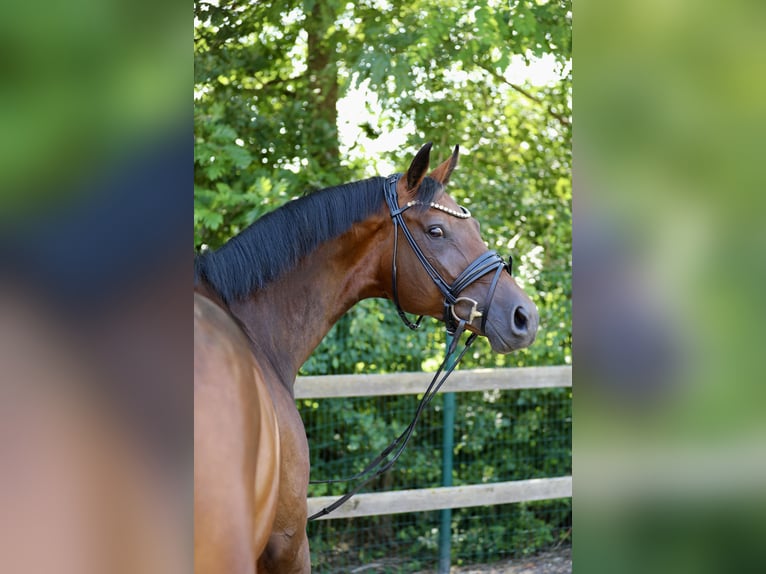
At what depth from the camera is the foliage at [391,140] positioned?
5.11 meters

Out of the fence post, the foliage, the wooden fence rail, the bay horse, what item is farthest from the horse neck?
the fence post

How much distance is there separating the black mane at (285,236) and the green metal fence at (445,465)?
2.70 meters

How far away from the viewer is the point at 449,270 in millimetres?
2676

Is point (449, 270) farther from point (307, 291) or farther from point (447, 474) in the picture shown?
point (447, 474)

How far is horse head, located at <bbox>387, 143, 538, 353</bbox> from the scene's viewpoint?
2666 millimetres

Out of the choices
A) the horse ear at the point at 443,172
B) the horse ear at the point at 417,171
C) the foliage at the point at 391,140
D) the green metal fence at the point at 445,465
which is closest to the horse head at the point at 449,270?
the horse ear at the point at 417,171

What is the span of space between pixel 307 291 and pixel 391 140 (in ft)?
11.6
